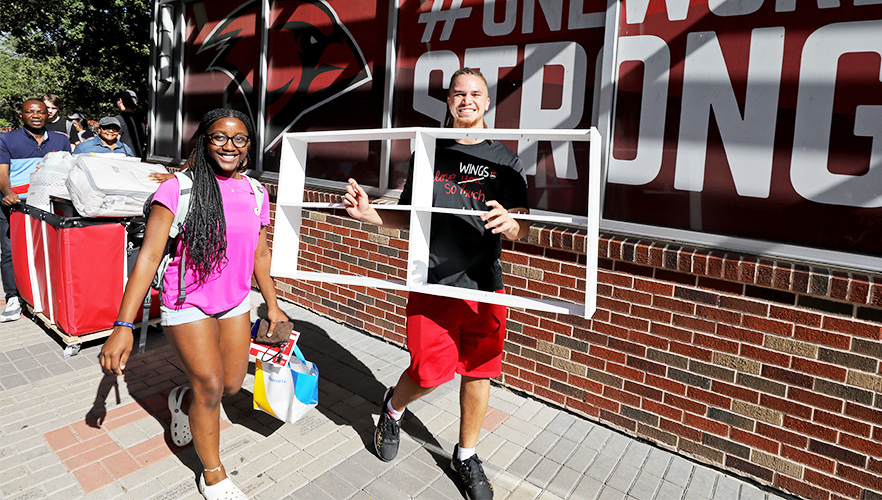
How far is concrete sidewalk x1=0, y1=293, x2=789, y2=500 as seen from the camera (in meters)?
2.82

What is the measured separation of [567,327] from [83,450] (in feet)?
9.69

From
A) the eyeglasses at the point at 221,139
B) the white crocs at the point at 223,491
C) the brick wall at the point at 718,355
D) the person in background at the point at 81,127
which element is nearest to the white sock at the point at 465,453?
the white crocs at the point at 223,491

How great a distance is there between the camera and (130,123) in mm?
7363

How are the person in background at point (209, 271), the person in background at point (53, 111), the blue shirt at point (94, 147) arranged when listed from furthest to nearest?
the person in background at point (53, 111), the blue shirt at point (94, 147), the person in background at point (209, 271)

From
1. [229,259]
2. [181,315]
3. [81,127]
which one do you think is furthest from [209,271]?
[81,127]

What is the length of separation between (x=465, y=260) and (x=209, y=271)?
1.18m

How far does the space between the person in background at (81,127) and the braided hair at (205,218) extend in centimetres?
900

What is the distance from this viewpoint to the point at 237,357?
272 centimetres

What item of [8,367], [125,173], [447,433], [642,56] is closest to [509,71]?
[642,56]

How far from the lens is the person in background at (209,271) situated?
92.7 inches

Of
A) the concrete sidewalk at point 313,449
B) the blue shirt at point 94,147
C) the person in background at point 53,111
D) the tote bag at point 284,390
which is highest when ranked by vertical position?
the person in background at point 53,111

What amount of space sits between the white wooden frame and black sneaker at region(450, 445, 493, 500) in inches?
36.7

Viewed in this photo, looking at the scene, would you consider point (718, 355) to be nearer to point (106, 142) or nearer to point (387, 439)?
point (387, 439)

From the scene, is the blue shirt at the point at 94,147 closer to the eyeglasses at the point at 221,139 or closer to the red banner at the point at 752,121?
the eyeglasses at the point at 221,139
